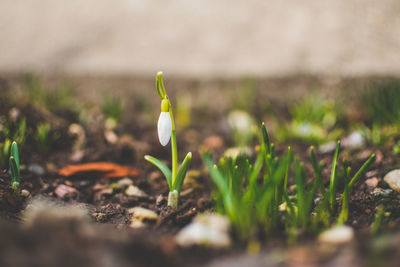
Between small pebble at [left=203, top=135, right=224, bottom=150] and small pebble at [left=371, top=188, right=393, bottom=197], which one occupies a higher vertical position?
small pebble at [left=203, top=135, right=224, bottom=150]

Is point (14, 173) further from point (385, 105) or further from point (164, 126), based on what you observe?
point (385, 105)

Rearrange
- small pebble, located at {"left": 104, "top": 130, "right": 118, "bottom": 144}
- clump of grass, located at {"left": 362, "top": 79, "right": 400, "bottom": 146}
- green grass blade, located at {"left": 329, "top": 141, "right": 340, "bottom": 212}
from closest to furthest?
green grass blade, located at {"left": 329, "top": 141, "right": 340, "bottom": 212}, clump of grass, located at {"left": 362, "top": 79, "right": 400, "bottom": 146}, small pebble, located at {"left": 104, "top": 130, "right": 118, "bottom": 144}

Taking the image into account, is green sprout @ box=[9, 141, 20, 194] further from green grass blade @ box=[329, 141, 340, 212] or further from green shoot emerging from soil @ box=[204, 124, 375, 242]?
green grass blade @ box=[329, 141, 340, 212]

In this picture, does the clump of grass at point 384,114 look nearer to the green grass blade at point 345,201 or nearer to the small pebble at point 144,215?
the green grass blade at point 345,201

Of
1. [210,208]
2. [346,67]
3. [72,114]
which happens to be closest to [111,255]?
[210,208]

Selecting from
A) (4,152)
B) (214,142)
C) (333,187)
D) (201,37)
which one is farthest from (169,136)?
(201,37)

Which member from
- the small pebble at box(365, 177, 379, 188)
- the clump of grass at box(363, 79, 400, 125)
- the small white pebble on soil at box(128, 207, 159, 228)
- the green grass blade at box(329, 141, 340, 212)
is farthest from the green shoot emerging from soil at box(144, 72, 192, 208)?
the clump of grass at box(363, 79, 400, 125)

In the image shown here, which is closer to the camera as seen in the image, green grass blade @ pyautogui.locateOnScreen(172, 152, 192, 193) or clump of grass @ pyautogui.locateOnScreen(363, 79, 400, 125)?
green grass blade @ pyautogui.locateOnScreen(172, 152, 192, 193)
